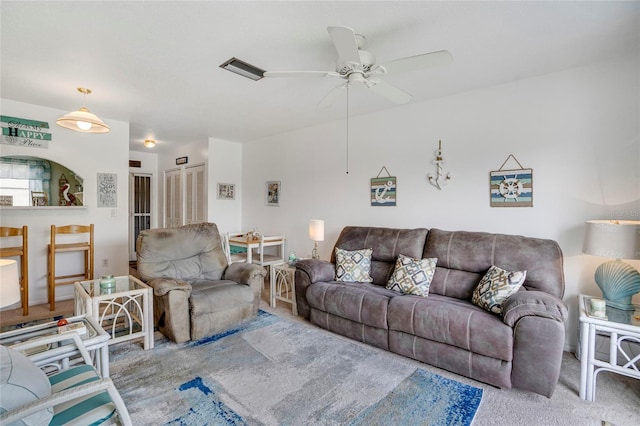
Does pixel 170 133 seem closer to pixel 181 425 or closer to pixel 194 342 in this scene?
pixel 194 342

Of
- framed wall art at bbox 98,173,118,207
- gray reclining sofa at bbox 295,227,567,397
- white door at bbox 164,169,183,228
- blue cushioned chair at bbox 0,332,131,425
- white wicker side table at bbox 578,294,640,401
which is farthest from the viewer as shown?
white door at bbox 164,169,183,228

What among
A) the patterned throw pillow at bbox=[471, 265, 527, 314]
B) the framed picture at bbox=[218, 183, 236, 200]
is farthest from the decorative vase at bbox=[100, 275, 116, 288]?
the patterned throw pillow at bbox=[471, 265, 527, 314]

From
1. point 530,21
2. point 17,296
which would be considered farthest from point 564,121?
point 17,296

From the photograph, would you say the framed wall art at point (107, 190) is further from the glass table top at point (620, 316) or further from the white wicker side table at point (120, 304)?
the glass table top at point (620, 316)

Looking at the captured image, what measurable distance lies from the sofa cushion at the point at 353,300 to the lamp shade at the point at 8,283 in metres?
2.22

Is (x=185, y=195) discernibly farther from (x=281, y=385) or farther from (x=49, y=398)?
(x=49, y=398)

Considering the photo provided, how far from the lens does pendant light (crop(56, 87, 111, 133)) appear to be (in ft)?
9.39

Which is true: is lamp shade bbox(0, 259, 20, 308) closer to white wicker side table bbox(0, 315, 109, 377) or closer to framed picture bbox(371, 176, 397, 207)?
white wicker side table bbox(0, 315, 109, 377)

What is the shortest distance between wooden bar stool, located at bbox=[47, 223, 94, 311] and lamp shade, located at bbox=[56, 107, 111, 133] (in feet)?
4.57

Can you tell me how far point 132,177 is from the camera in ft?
22.0

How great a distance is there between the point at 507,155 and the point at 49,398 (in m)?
3.60

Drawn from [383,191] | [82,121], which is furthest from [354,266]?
[82,121]

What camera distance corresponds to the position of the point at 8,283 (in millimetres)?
1567

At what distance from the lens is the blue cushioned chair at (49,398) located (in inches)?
42.0
